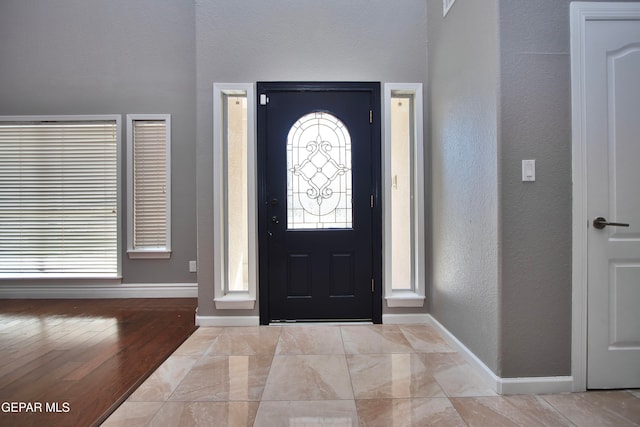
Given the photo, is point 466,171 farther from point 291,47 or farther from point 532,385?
point 291,47

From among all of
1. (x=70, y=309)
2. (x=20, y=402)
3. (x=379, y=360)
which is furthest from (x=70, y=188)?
(x=379, y=360)

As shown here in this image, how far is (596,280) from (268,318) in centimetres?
246

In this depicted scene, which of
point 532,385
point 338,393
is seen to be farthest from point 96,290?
point 532,385

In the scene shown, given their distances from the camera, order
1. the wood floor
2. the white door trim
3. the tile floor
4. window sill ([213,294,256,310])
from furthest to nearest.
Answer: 1. window sill ([213,294,256,310])
2. the white door trim
3. the wood floor
4. the tile floor

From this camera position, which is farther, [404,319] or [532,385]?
[404,319]

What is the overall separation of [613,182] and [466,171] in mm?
808

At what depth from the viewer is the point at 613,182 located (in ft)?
6.56

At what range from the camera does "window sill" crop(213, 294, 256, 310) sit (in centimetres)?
310

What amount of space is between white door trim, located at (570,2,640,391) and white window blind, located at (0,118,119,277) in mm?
4567

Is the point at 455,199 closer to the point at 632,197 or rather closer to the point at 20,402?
the point at 632,197

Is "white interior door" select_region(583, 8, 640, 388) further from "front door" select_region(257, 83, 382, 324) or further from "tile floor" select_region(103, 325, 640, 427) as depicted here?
"front door" select_region(257, 83, 382, 324)

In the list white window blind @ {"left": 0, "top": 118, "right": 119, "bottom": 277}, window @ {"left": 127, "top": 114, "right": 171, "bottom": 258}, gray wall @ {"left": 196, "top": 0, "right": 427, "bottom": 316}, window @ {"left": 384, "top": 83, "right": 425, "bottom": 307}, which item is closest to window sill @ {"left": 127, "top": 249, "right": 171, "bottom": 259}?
window @ {"left": 127, "top": 114, "right": 171, "bottom": 258}

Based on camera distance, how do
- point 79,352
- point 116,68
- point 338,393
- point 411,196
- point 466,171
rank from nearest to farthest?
1. point 338,393
2. point 466,171
3. point 79,352
4. point 411,196
5. point 116,68

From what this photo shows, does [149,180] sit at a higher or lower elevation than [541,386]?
higher
